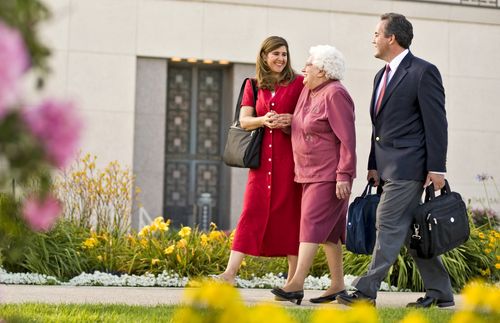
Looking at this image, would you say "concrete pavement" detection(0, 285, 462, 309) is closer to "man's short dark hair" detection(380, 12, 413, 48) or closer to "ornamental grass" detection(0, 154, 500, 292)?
"ornamental grass" detection(0, 154, 500, 292)

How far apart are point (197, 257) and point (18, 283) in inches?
67.2

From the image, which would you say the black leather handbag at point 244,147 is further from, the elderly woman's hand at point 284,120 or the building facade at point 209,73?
the building facade at point 209,73

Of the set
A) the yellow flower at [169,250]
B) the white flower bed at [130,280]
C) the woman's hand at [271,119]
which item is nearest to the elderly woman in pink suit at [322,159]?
the woman's hand at [271,119]

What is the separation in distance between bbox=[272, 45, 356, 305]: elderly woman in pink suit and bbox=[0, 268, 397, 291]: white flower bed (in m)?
2.05

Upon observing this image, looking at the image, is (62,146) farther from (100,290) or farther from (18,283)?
(18,283)

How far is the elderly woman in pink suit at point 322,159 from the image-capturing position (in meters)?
6.73

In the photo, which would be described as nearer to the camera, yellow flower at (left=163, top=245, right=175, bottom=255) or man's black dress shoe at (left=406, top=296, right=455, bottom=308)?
man's black dress shoe at (left=406, top=296, right=455, bottom=308)

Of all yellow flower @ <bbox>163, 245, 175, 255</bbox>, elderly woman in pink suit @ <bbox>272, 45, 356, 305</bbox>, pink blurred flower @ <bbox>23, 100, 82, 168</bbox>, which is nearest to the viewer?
pink blurred flower @ <bbox>23, 100, 82, 168</bbox>

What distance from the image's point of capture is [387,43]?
6801 mm

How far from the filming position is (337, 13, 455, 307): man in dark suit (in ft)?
21.5

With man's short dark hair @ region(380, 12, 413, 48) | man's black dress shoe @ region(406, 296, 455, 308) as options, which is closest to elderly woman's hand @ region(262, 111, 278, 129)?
man's short dark hair @ region(380, 12, 413, 48)

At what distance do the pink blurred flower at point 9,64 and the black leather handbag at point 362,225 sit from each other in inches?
213

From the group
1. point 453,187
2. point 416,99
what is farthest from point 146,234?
point 453,187

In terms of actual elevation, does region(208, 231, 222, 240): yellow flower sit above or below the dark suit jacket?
below
